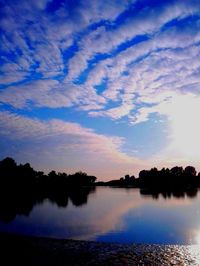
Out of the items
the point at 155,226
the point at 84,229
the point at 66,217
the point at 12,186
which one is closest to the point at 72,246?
the point at 84,229

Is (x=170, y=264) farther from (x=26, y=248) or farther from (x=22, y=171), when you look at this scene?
(x=22, y=171)

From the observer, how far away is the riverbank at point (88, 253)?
89.6 ft

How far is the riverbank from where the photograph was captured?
2731cm

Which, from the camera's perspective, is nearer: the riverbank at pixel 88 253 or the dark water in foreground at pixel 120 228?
the riverbank at pixel 88 253

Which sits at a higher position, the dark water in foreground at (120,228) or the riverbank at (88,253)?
the dark water in foreground at (120,228)

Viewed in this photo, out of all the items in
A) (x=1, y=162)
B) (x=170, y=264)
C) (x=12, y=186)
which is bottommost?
(x=170, y=264)

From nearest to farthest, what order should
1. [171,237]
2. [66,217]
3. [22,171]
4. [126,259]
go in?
[126,259] < [171,237] < [66,217] < [22,171]

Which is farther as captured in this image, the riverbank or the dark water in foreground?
the dark water in foreground

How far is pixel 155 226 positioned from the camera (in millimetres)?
52438

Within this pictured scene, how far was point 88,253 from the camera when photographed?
30109 millimetres

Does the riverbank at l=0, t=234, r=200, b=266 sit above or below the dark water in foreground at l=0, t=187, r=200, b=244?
below

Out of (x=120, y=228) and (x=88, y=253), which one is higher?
(x=120, y=228)

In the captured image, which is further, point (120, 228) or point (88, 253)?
point (120, 228)

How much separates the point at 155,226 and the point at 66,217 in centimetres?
2030
